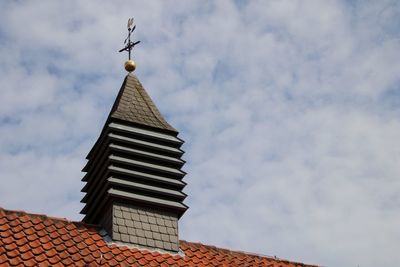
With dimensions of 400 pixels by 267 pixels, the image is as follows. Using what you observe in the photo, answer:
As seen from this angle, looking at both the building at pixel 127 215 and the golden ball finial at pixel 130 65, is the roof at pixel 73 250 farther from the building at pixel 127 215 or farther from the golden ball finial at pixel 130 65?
the golden ball finial at pixel 130 65

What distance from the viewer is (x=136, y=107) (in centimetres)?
2236

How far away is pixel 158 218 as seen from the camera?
20.3 meters

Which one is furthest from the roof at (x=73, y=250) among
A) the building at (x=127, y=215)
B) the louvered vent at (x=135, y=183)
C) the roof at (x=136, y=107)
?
the roof at (x=136, y=107)

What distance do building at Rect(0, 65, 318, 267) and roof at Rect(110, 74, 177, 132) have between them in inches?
1.1

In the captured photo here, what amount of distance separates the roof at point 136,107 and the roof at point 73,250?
3.31 metres

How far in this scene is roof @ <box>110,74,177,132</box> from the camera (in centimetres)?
2178

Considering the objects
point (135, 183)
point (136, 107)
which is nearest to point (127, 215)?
point (135, 183)

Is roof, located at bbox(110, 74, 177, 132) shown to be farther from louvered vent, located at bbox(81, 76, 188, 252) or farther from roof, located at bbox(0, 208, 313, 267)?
roof, located at bbox(0, 208, 313, 267)

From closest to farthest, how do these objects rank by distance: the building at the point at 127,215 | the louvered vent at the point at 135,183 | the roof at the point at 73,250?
the roof at the point at 73,250
the building at the point at 127,215
the louvered vent at the point at 135,183

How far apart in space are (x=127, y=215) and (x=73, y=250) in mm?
2352

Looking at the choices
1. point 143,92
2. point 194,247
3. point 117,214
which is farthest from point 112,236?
point 143,92

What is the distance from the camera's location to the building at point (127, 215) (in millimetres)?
17734

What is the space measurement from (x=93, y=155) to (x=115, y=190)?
6.35 feet

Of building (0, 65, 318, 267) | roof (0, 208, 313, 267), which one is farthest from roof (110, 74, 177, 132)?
roof (0, 208, 313, 267)
